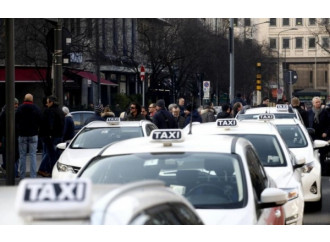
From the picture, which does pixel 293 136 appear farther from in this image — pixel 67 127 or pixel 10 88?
pixel 67 127

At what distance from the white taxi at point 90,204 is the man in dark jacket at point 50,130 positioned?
594 inches

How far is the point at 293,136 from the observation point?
15.2 metres

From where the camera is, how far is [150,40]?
49438 millimetres

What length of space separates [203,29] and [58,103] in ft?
121

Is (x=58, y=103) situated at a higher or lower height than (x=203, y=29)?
lower

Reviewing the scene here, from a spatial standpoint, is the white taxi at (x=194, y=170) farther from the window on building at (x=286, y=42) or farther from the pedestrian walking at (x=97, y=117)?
the window on building at (x=286, y=42)

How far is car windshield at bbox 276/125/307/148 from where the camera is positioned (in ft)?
48.9

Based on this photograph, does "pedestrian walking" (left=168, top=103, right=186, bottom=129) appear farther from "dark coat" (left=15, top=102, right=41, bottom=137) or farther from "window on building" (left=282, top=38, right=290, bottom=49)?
"window on building" (left=282, top=38, right=290, bottom=49)

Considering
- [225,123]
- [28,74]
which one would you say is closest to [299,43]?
[28,74]

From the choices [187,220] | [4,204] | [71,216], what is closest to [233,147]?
[187,220]

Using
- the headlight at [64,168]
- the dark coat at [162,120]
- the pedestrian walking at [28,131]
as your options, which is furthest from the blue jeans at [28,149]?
the headlight at [64,168]

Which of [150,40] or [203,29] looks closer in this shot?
[150,40]

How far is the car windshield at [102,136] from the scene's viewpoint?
15.4m

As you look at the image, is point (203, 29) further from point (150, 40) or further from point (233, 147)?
point (233, 147)
